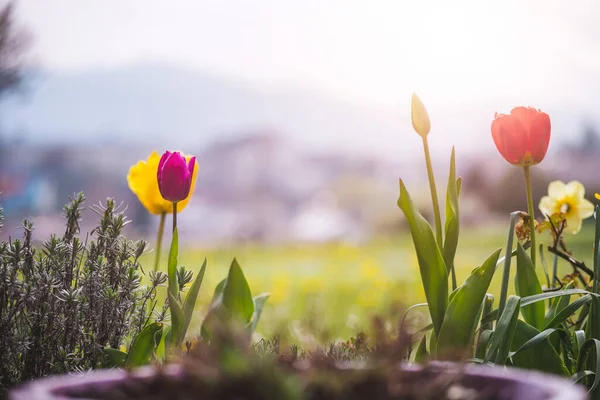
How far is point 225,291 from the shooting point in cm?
113

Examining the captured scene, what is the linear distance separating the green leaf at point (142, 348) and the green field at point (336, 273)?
4.47 feet

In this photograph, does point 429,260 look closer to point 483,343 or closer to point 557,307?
point 483,343

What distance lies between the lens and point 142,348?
1.14 metres

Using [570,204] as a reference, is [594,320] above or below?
below

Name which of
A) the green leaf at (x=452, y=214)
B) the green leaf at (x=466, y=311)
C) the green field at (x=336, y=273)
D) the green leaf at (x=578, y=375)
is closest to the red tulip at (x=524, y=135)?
the green leaf at (x=452, y=214)

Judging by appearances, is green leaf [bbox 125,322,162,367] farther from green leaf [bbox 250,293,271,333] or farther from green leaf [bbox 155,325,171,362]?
green leaf [bbox 250,293,271,333]

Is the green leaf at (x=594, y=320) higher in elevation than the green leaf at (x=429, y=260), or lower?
lower

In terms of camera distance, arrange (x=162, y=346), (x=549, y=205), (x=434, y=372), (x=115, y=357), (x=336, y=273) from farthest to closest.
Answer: (x=336, y=273), (x=549, y=205), (x=162, y=346), (x=115, y=357), (x=434, y=372)

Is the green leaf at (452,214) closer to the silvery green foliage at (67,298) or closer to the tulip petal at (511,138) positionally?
the tulip petal at (511,138)

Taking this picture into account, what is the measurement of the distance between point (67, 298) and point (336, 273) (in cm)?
462

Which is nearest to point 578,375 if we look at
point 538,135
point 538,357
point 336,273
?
point 538,357

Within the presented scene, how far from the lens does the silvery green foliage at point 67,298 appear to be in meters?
1.20

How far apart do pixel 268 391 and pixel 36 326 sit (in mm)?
809

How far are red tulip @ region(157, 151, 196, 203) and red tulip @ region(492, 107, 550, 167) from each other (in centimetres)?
A: 54
